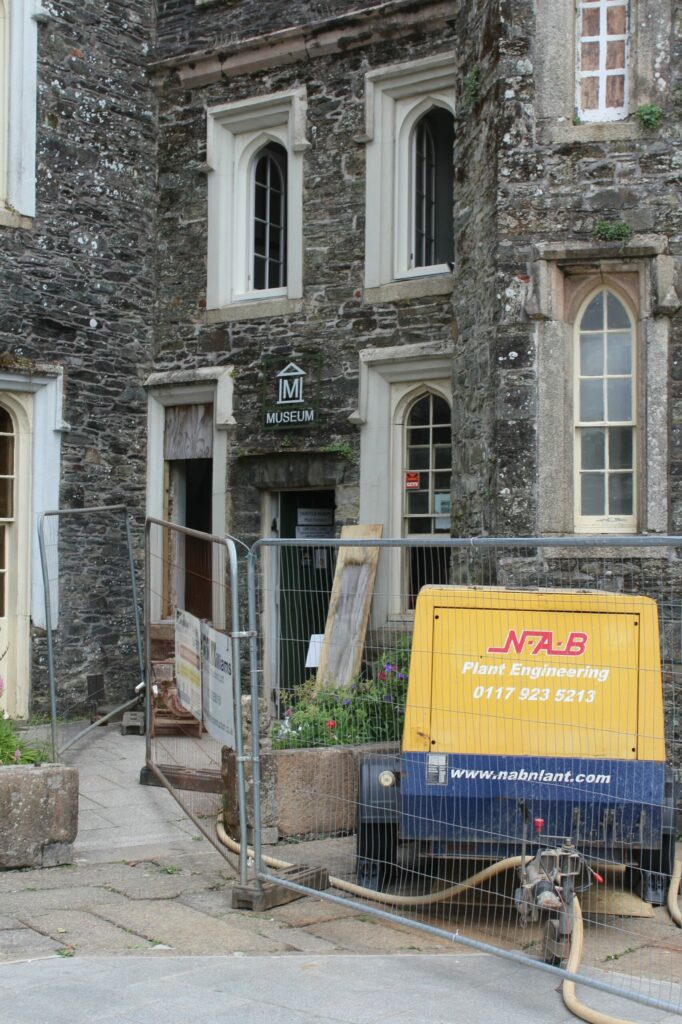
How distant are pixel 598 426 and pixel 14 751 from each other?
5340 millimetres

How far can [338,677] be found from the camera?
746 centimetres

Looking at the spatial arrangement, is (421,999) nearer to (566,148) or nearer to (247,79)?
(566,148)

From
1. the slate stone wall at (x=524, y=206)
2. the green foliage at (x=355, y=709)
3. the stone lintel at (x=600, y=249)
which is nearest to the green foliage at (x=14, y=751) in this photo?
the green foliage at (x=355, y=709)

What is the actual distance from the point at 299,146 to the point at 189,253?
1.88m

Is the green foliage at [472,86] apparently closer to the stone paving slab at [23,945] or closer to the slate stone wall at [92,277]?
the slate stone wall at [92,277]

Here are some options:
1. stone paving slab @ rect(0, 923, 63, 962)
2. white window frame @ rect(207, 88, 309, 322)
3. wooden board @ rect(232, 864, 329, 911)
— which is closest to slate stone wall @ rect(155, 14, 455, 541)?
white window frame @ rect(207, 88, 309, 322)

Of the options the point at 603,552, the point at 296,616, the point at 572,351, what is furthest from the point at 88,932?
the point at 572,351

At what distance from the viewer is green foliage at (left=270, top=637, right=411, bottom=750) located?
7211mm

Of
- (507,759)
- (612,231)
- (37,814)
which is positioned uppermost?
(612,231)

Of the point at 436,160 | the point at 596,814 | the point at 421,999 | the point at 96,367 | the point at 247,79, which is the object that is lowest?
the point at 421,999

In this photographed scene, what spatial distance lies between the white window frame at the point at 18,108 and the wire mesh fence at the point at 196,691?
482cm

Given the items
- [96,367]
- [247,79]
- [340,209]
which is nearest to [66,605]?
[96,367]

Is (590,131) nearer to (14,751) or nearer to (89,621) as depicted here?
(14,751)

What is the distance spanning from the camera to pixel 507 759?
621 centimetres
